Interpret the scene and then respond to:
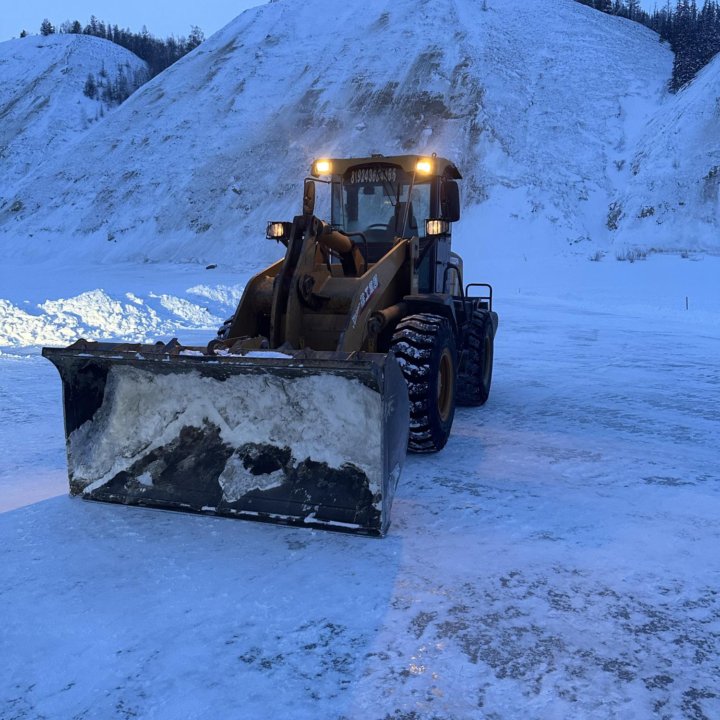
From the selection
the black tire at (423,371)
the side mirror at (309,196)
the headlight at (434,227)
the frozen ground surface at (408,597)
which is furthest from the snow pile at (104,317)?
the black tire at (423,371)

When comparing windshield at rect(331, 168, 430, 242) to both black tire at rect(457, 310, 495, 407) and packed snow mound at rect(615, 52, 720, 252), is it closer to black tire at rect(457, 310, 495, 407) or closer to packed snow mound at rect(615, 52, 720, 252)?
black tire at rect(457, 310, 495, 407)

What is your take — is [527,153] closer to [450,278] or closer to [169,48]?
[450,278]

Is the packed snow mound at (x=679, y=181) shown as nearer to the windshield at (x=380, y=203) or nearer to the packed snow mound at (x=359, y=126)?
the packed snow mound at (x=359, y=126)

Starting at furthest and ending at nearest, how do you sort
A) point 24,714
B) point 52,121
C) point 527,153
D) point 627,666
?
point 52,121 → point 527,153 → point 627,666 → point 24,714

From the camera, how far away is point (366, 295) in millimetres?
5348

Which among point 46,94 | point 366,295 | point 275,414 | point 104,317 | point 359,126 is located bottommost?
point 104,317

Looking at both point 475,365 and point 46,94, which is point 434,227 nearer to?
point 475,365

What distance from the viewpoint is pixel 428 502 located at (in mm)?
4406

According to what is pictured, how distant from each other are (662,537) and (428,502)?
1.38m

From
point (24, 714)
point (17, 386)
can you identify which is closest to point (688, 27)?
point (17, 386)

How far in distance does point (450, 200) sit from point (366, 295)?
4.65 feet

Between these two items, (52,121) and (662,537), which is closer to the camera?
(662,537)

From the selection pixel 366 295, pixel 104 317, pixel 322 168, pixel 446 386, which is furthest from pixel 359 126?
pixel 366 295

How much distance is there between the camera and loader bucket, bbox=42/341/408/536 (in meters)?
3.87
